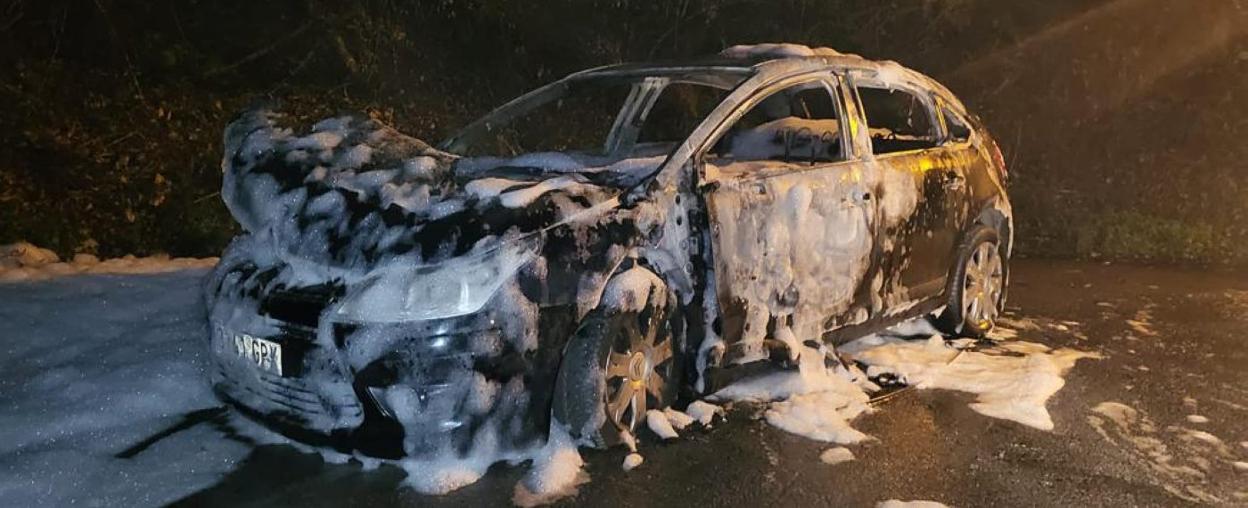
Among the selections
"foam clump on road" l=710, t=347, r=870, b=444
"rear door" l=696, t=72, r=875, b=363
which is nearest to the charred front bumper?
"rear door" l=696, t=72, r=875, b=363

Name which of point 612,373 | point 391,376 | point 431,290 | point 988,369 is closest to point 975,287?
point 988,369

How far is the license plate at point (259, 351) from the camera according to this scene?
390cm

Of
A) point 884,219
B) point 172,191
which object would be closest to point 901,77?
point 884,219

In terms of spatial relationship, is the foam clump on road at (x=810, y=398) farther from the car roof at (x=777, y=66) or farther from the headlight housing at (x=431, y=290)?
the headlight housing at (x=431, y=290)

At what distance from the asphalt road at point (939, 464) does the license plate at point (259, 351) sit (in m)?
0.43

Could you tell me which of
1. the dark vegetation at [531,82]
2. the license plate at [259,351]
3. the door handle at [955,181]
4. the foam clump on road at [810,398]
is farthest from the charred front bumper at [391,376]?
the dark vegetation at [531,82]

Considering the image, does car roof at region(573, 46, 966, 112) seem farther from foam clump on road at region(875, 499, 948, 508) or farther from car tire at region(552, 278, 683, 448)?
foam clump on road at region(875, 499, 948, 508)

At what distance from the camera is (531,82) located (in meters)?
11.5

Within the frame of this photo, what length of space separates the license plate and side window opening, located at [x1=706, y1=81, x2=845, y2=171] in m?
2.48

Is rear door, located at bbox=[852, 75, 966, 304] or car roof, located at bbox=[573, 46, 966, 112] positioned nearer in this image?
car roof, located at bbox=[573, 46, 966, 112]

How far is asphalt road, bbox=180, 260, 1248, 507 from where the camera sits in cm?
383

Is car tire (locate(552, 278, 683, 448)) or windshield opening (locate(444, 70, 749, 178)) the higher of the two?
windshield opening (locate(444, 70, 749, 178))

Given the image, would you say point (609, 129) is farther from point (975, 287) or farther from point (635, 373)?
point (975, 287)

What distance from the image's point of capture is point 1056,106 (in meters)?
12.3
